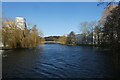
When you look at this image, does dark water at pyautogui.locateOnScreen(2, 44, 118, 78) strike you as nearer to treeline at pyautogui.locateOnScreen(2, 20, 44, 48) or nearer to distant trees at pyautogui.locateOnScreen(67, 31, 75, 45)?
treeline at pyautogui.locateOnScreen(2, 20, 44, 48)

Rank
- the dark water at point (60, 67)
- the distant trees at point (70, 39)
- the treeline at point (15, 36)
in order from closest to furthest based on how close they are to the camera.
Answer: the dark water at point (60, 67) < the treeline at point (15, 36) < the distant trees at point (70, 39)

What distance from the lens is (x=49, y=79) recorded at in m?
11.6

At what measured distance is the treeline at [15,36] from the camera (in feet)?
116

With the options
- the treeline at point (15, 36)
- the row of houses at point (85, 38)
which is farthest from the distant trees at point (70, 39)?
the treeline at point (15, 36)

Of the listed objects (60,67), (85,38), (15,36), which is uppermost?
(85,38)

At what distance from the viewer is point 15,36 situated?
39.6 metres

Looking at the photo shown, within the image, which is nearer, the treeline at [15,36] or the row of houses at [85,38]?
the treeline at [15,36]

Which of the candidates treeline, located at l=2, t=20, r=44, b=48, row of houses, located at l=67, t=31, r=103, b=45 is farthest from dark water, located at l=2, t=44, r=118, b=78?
row of houses, located at l=67, t=31, r=103, b=45

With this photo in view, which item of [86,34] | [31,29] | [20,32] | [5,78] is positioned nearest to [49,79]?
[5,78]

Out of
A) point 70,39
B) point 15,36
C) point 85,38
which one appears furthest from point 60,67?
point 70,39

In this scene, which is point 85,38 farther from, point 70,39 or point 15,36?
point 15,36

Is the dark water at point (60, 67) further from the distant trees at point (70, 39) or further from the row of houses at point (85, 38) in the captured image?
the distant trees at point (70, 39)

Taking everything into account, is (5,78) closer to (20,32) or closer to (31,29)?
(20,32)

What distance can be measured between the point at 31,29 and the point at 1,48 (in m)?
16.6
